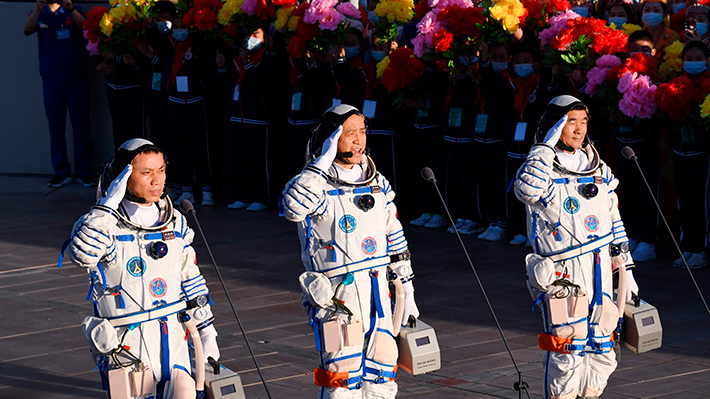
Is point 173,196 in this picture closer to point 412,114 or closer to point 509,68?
point 412,114

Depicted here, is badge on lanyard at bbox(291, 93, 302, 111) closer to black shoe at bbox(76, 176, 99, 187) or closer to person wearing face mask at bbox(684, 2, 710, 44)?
black shoe at bbox(76, 176, 99, 187)

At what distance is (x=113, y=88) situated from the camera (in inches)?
671

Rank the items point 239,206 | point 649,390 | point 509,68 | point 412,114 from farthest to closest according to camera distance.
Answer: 1. point 239,206
2. point 412,114
3. point 509,68
4. point 649,390

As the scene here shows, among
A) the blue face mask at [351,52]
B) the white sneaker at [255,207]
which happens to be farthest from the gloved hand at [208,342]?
the white sneaker at [255,207]

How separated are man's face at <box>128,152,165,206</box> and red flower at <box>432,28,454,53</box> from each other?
22.9 ft

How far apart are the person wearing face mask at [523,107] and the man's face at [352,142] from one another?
19.3 ft

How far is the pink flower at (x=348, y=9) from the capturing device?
14.0 m

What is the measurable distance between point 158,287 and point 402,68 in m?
7.57

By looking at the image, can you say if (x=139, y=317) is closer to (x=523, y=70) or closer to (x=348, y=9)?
(x=523, y=70)

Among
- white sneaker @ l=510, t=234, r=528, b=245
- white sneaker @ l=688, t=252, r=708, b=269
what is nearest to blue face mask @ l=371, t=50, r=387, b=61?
white sneaker @ l=510, t=234, r=528, b=245

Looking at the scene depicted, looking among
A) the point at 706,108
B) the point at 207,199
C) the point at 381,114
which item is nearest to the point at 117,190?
the point at 706,108

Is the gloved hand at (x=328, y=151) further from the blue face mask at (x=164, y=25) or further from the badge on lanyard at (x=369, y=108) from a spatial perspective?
the blue face mask at (x=164, y=25)

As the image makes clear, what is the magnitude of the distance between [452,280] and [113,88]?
7.76m

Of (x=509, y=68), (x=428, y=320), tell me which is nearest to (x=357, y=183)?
(x=428, y=320)
